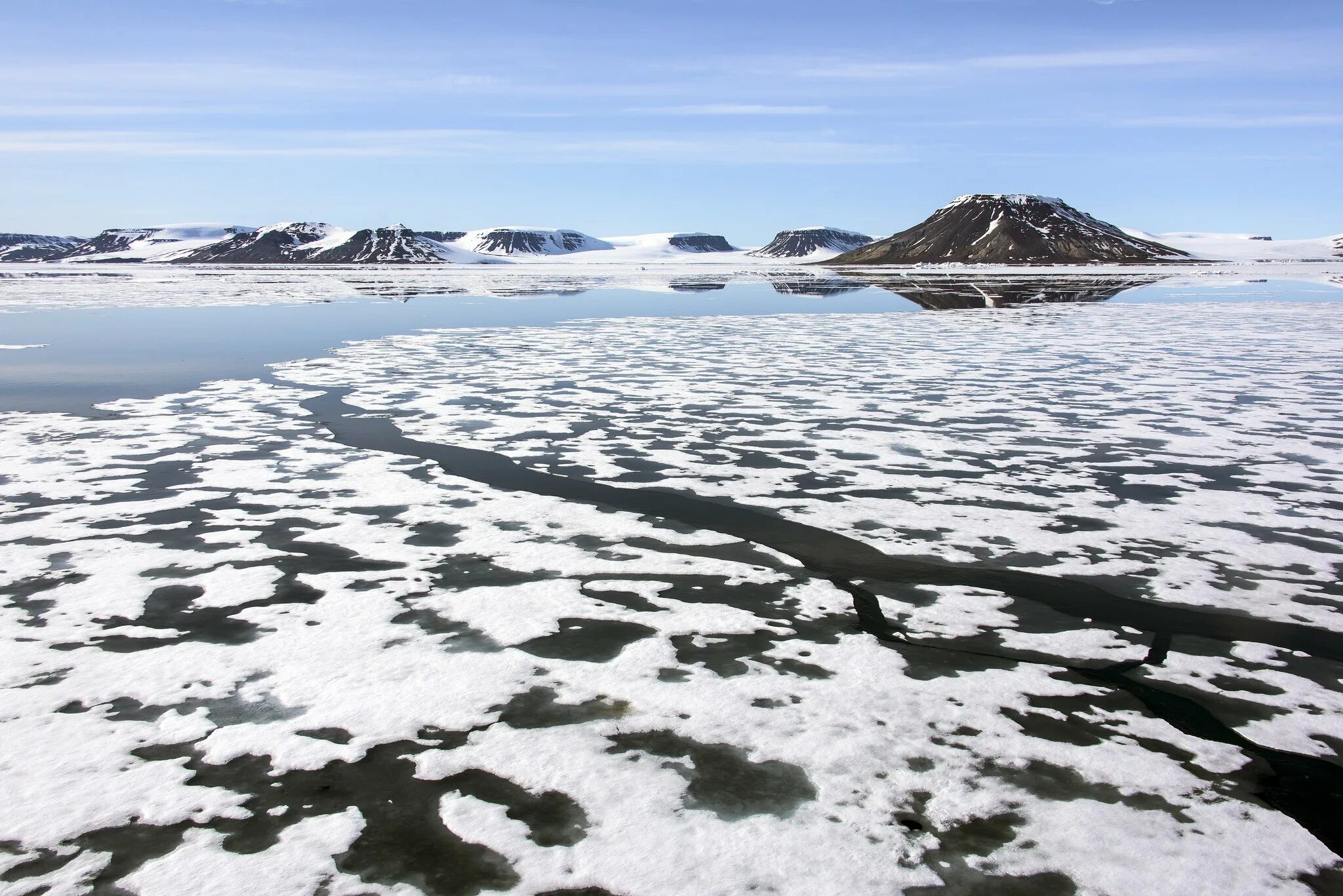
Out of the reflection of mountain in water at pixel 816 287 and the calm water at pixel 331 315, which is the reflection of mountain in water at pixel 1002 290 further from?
the reflection of mountain in water at pixel 816 287

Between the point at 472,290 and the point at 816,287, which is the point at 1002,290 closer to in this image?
the point at 816,287

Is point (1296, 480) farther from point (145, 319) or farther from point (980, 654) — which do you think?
point (145, 319)

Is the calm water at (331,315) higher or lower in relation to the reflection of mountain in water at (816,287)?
lower

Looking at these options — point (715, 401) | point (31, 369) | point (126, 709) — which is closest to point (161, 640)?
point (126, 709)

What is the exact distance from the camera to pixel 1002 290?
52969 millimetres

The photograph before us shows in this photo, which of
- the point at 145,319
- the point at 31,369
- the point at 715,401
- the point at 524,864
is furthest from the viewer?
the point at 145,319

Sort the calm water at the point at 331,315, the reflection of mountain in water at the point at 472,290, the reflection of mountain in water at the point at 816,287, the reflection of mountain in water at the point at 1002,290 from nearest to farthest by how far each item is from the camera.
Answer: the calm water at the point at 331,315 < the reflection of mountain in water at the point at 1002,290 < the reflection of mountain in water at the point at 472,290 < the reflection of mountain in water at the point at 816,287

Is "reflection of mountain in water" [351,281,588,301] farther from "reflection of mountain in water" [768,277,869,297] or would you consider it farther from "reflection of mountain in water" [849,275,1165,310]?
"reflection of mountain in water" [849,275,1165,310]

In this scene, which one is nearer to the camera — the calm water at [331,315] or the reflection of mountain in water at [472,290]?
the calm water at [331,315]

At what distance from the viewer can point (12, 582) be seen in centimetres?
601

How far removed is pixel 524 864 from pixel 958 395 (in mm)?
11532

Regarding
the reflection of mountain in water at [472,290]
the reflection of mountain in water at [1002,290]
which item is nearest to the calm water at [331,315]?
the reflection of mountain in water at [1002,290]

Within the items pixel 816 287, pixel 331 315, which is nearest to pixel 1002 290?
pixel 816 287

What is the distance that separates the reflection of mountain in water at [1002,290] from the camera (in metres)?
40.2
